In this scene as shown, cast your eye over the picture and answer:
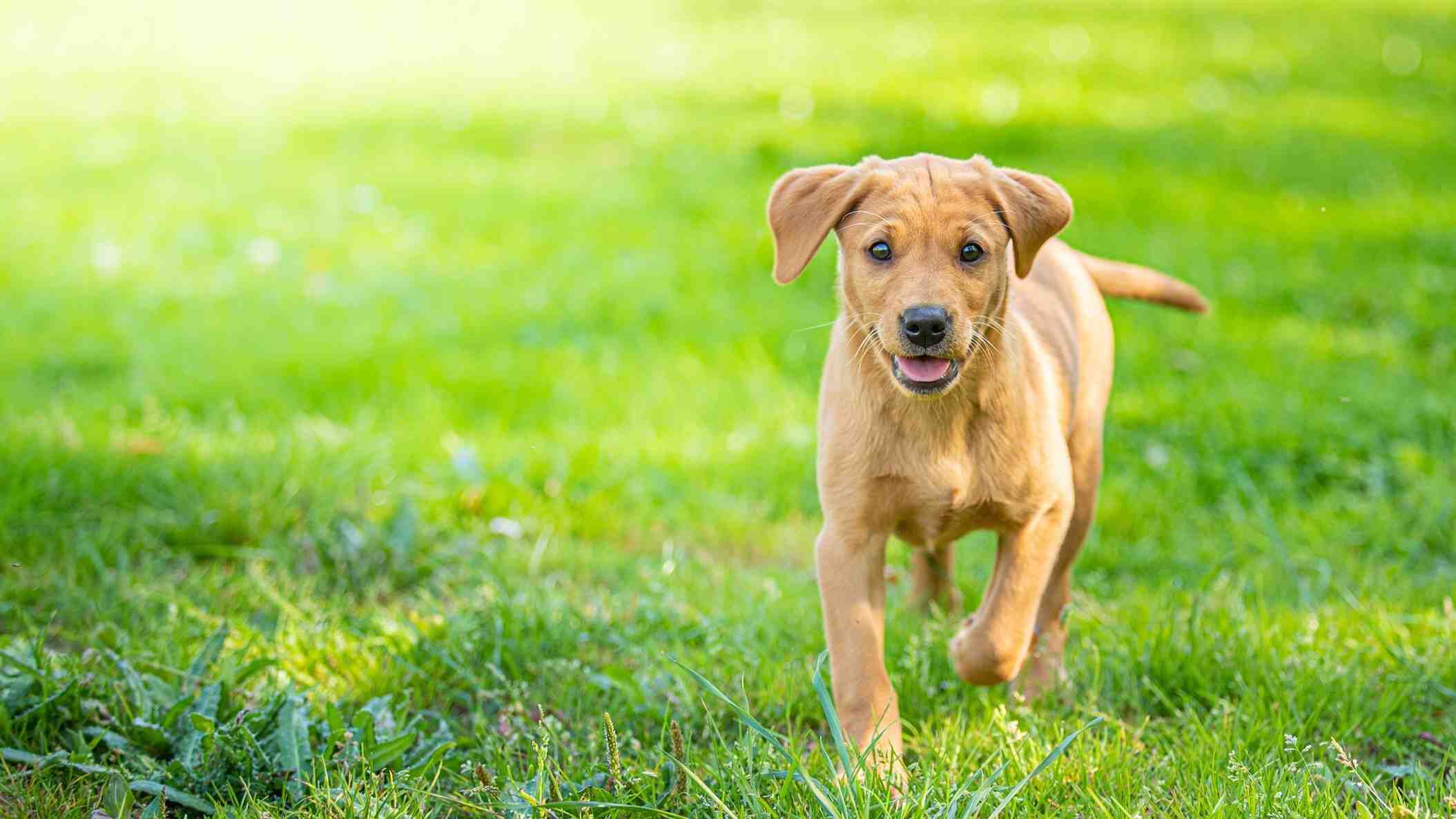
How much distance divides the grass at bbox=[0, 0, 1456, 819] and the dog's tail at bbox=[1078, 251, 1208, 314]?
2.50 ft

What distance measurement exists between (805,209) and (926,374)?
0.52 m

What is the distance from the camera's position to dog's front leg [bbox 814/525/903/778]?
3100 mm

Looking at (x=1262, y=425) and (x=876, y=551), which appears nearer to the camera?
(x=876, y=551)

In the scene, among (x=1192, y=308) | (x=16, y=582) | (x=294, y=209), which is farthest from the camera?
(x=294, y=209)

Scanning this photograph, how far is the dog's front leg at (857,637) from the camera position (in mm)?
3100

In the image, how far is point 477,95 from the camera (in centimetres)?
1166

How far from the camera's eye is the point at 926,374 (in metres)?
3.02

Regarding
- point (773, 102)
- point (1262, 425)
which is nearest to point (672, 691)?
point (1262, 425)

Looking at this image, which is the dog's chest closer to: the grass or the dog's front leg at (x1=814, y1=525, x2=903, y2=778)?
the dog's front leg at (x1=814, y1=525, x2=903, y2=778)

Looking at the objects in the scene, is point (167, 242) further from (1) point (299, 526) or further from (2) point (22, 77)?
(2) point (22, 77)

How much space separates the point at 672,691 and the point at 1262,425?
10.3 feet

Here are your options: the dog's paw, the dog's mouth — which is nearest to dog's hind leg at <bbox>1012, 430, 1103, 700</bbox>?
the dog's paw

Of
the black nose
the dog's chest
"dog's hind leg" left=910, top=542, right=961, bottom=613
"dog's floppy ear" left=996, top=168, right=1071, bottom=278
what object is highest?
"dog's floppy ear" left=996, top=168, right=1071, bottom=278

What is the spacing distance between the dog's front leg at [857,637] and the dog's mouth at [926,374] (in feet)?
1.28
